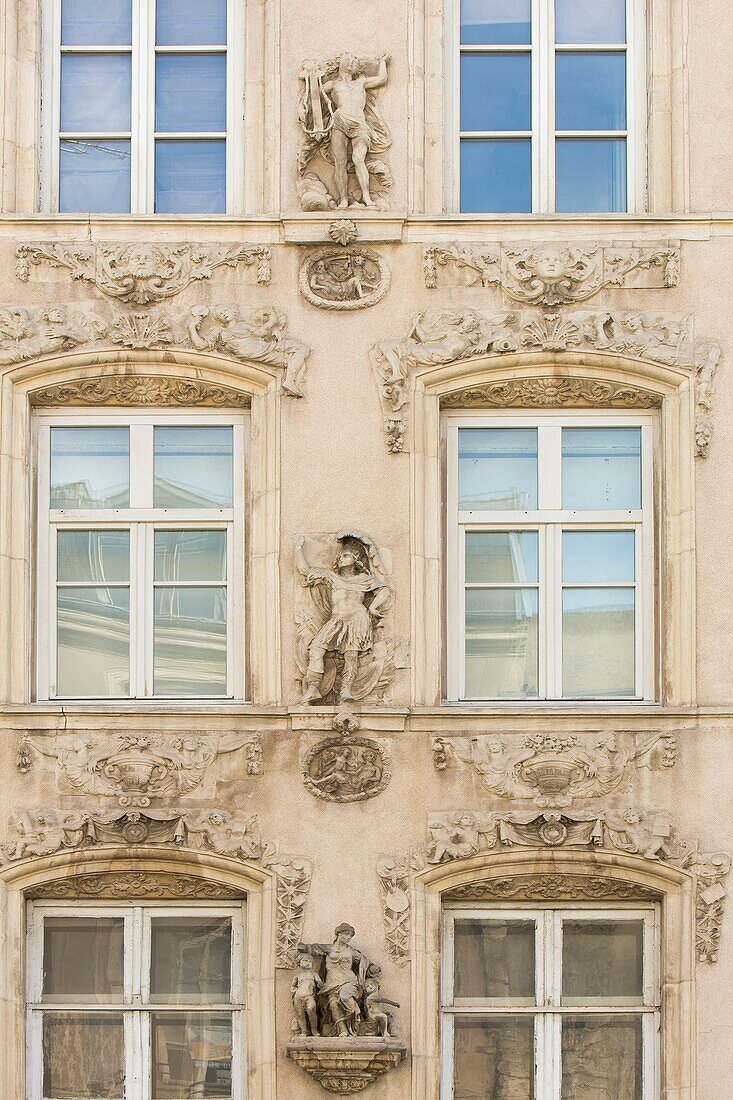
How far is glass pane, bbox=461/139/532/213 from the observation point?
581 inches

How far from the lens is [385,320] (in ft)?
46.8

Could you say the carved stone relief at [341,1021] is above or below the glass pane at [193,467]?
below

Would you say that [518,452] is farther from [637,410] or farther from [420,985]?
[420,985]

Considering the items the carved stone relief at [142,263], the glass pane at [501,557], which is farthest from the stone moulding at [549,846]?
the carved stone relief at [142,263]

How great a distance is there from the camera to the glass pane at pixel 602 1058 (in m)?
13.8

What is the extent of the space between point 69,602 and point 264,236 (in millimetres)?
3007

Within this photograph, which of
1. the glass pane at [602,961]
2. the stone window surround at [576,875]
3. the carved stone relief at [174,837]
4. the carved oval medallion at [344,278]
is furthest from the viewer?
the carved oval medallion at [344,278]

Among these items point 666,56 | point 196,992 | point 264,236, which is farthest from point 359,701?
point 666,56

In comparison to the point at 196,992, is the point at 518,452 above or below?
above

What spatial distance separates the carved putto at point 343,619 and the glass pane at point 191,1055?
2.40 meters

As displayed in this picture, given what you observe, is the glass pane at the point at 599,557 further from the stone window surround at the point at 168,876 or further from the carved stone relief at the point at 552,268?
the stone window surround at the point at 168,876

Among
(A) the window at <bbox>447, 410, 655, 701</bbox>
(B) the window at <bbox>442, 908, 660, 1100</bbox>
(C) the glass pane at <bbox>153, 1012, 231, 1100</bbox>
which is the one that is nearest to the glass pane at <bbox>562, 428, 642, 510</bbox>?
(A) the window at <bbox>447, 410, 655, 701</bbox>

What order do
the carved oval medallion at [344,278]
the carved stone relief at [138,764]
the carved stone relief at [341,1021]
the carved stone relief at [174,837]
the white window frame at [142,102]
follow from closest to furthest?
1. the carved stone relief at [341,1021]
2. the carved stone relief at [174,837]
3. the carved stone relief at [138,764]
4. the carved oval medallion at [344,278]
5. the white window frame at [142,102]

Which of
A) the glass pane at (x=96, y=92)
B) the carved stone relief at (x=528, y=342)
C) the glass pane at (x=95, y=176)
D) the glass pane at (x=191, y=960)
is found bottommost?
the glass pane at (x=191, y=960)
